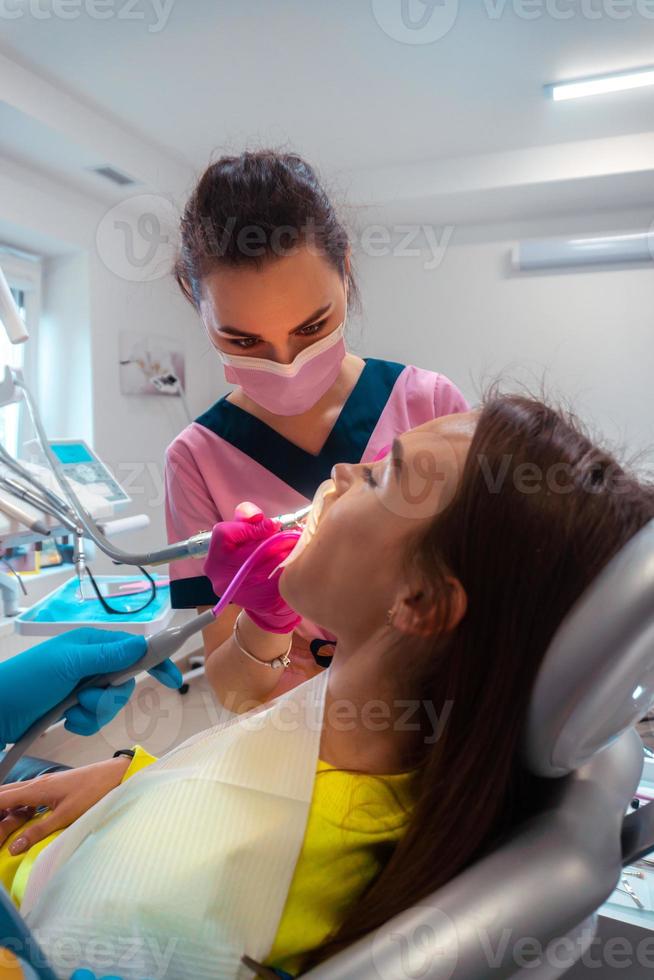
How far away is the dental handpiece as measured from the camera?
965mm

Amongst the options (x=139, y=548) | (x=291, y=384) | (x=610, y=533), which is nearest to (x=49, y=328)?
(x=139, y=548)

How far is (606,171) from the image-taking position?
3.60 meters

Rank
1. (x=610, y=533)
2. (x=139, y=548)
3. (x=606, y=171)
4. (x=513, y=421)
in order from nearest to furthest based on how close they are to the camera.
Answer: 1. (x=610, y=533)
2. (x=513, y=421)
3. (x=606, y=171)
4. (x=139, y=548)

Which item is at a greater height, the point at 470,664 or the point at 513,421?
the point at 513,421

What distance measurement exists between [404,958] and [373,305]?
428cm

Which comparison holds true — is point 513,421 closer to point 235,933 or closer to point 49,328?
point 235,933

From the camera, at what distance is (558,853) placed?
0.62m
